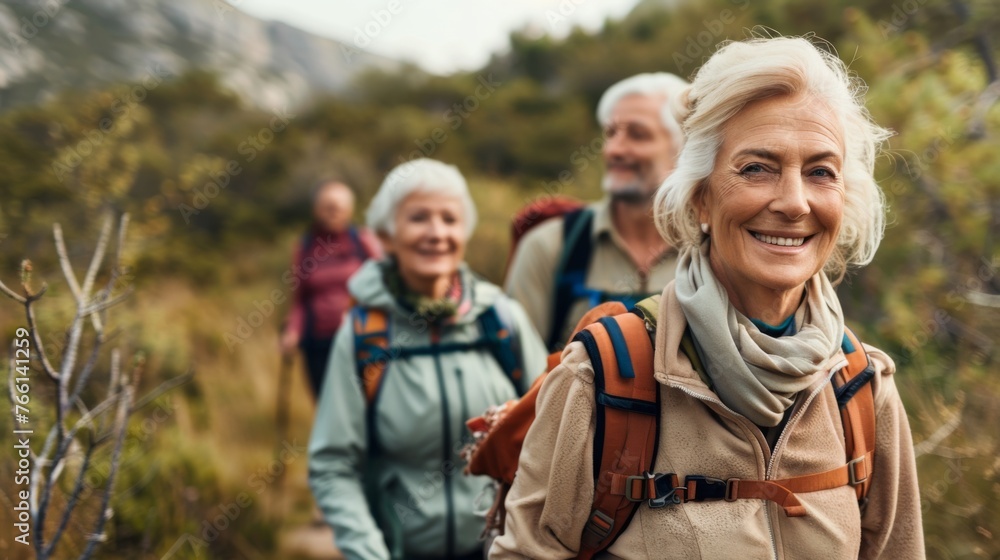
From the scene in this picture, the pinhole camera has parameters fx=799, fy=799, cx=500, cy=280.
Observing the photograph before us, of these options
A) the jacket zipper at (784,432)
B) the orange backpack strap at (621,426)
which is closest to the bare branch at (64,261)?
the orange backpack strap at (621,426)

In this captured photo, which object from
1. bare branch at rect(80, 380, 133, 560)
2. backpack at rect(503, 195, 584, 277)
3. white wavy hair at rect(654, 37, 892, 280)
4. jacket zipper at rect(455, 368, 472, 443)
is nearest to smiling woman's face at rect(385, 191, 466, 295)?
jacket zipper at rect(455, 368, 472, 443)

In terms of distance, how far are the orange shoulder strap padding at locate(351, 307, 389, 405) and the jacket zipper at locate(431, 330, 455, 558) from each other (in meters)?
0.20

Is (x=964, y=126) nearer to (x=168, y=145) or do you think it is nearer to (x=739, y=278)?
(x=739, y=278)

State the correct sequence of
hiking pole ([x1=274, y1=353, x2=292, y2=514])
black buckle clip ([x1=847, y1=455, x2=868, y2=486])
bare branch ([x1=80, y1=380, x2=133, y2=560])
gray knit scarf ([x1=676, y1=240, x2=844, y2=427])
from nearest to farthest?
gray knit scarf ([x1=676, y1=240, x2=844, y2=427]) < black buckle clip ([x1=847, y1=455, x2=868, y2=486]) < bare branch ([x1=80, y1=380, x2=133, y2=560]) < hiking pole ([x1=274, y1=353, x2=292, y2=514])

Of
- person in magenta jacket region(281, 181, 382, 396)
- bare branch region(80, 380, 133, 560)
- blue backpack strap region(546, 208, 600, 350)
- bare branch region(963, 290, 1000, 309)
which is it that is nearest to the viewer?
bare branch region(80, 380, 133, 560)

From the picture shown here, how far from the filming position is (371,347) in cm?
302

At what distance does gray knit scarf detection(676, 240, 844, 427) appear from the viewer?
1.62m

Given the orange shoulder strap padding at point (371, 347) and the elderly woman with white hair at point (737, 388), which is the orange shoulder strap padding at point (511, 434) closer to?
the elderly woman with white hair at point (737, 388)

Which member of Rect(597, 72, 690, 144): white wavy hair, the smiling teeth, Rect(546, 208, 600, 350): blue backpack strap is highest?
Rect(597, 72, 690, 144): white wavy hair

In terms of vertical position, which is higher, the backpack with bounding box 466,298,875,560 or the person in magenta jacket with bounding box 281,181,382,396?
the person in magenta jacket with bounding box 281,181,382,396

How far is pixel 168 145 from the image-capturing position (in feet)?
67.3

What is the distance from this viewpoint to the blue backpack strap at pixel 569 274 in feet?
11.5

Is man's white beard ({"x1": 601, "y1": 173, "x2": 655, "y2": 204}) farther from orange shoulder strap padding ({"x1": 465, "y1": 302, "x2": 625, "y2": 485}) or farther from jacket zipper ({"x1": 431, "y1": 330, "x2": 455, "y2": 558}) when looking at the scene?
orange shoulder strap padding ({"x1": 465, "y1": 302, "x2": 625, "y2": 485})

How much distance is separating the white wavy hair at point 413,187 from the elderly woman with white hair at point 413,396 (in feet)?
0.46
